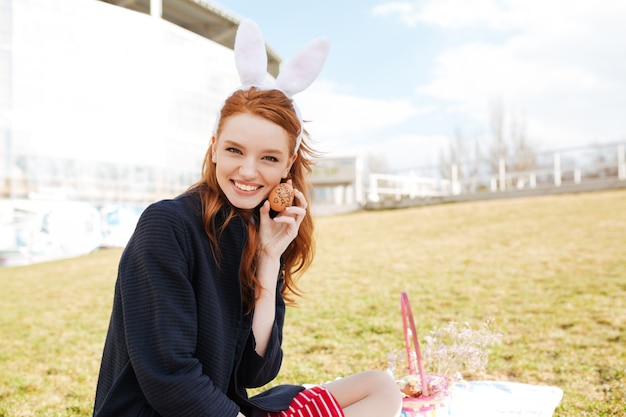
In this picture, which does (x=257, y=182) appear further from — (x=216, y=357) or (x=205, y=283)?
(x=216, y=357)

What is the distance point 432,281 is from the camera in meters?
8.38

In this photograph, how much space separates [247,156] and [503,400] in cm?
245

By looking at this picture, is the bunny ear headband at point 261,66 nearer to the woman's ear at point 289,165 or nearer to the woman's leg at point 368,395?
the woman's ear at point 289,165

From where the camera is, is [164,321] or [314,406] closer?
[164,321]

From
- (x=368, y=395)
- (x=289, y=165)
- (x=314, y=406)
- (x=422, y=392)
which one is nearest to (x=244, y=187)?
(x=289, y=165)

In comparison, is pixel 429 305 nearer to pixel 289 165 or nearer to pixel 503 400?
pixel 503 400

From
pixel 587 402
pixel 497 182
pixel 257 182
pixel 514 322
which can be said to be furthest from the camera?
pixel 497 182

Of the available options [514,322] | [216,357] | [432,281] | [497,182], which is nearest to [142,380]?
[216,357]

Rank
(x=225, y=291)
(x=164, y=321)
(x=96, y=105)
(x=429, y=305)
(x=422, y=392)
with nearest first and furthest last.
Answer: (x=164, y=321), (x=225, y=291), (x=422, y=392), (x=429, y=305), (x=96, y=105)

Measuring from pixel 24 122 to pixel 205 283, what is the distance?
19.0 m

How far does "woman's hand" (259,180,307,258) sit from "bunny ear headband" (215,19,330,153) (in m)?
0.26

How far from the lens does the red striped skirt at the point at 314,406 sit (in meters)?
1.86

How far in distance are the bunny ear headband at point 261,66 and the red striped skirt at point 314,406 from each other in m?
0.93

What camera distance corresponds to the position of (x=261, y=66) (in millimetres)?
2018
